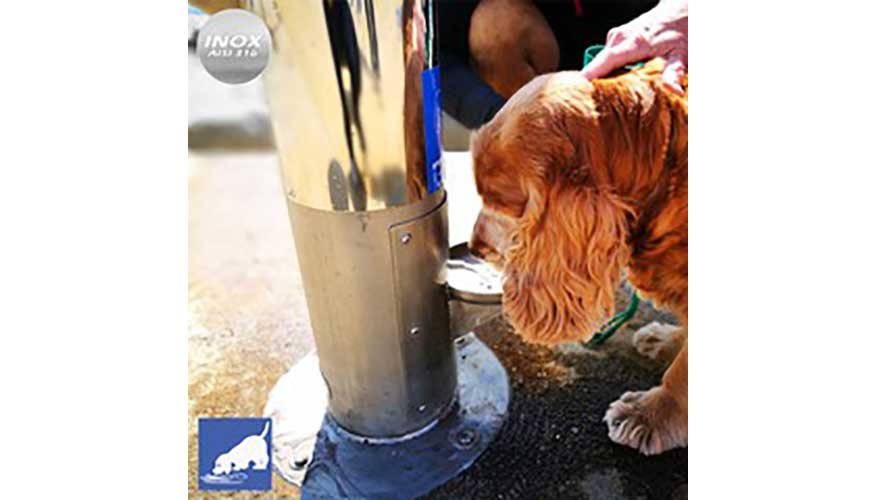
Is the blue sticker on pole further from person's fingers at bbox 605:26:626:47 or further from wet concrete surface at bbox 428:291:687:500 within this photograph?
wet concrete surface at bbox 428:291:687:500

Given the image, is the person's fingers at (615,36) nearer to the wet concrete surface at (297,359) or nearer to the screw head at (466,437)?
the wet concrete surface at (297,359)

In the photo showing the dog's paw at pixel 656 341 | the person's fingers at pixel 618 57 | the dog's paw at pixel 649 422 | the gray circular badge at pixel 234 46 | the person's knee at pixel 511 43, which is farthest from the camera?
the dog's paw at pixel 656 341

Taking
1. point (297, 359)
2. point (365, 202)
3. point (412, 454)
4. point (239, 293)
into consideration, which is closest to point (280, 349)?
point (297, 359)

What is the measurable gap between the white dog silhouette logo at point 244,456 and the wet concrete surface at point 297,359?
0.15 feet

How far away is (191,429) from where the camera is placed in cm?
115

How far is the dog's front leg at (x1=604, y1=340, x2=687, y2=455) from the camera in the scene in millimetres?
1316

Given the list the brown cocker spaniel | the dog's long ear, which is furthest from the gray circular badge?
the dog's long ear

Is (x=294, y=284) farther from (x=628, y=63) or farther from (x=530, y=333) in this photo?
(x=628, y=63)

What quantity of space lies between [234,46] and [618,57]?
0.59 meters

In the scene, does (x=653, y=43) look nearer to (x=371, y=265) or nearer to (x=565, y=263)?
(x=565, y=263)

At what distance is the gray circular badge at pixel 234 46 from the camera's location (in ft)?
3.25

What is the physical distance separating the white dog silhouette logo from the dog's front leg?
2.26 ft

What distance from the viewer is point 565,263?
119 centimetres

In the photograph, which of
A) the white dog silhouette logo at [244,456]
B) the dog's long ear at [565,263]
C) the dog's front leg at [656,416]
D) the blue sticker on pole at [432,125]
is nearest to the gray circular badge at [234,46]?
the blue sticker on pole at [432,125]
